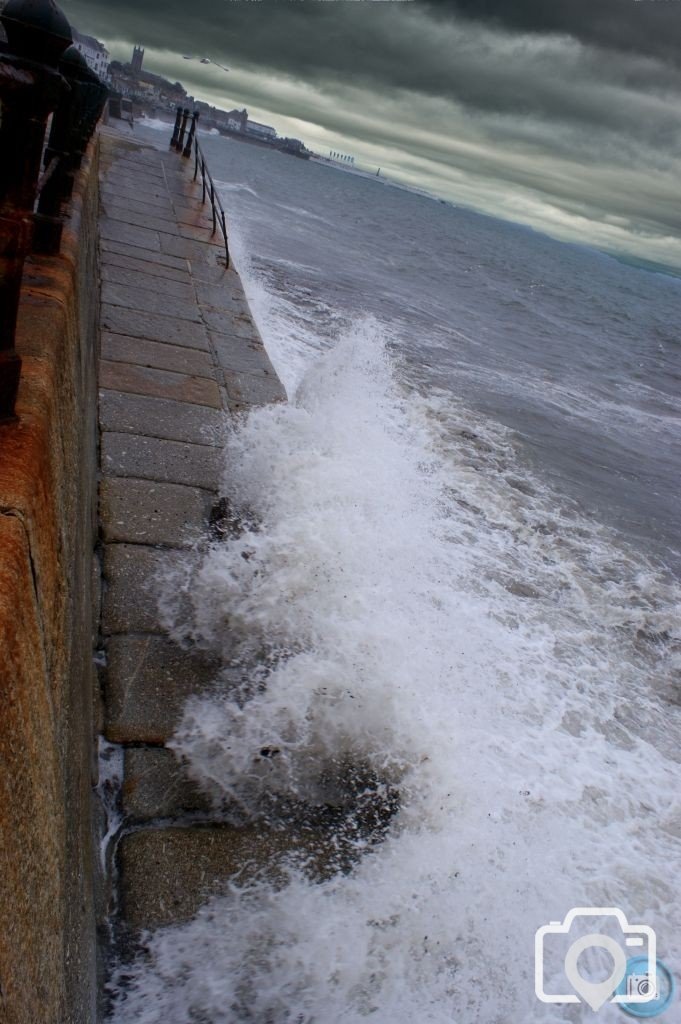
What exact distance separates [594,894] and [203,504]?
275 centimetres

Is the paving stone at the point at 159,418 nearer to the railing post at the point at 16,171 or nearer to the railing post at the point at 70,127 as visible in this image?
the railing post at the point at 70,127

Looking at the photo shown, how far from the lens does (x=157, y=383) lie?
4836 millimetres

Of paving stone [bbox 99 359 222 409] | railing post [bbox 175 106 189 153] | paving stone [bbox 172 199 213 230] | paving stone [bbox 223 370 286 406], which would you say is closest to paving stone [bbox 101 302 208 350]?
paving stone [bbox 223 370 286 406]

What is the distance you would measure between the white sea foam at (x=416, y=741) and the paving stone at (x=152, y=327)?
1269 millimetres

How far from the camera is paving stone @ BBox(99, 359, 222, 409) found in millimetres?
4648

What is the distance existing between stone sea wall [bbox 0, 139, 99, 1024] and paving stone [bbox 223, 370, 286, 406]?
2617 millimetres

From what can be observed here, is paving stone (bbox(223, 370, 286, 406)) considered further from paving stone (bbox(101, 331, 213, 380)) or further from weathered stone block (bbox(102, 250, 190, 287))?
weathered stone block (bbox(102, 250, 190, 287))

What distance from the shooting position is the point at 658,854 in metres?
3.32

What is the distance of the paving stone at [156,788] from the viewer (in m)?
2.35

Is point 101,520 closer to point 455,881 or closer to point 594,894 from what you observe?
point 455,881

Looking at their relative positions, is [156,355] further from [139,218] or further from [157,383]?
[139,218]

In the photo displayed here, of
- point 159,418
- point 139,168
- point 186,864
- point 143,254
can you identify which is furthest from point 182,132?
point 186,864

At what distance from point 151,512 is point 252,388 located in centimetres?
199

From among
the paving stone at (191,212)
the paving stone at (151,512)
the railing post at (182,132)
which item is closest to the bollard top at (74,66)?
the paving stone at (151,512)
